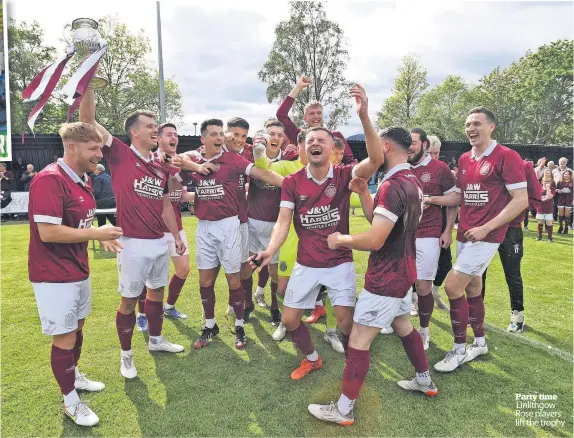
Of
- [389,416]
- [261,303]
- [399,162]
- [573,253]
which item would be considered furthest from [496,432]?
[573,253]

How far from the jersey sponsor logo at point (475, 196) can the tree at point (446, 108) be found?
41493 mm

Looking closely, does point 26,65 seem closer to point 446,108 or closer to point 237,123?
point 237,123

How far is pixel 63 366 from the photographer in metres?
3.15

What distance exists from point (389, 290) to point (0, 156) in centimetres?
2238

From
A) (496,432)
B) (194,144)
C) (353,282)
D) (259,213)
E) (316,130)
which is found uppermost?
(194,144)

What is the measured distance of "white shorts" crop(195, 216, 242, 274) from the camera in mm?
4621

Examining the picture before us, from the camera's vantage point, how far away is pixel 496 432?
3.09 meters

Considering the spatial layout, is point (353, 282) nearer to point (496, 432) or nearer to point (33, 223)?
point (496, 432)

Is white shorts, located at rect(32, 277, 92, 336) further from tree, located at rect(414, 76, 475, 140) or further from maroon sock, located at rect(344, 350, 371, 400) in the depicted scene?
tree, located at rect(414, 76, 475, 140)

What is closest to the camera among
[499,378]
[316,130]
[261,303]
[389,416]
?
[389,416]

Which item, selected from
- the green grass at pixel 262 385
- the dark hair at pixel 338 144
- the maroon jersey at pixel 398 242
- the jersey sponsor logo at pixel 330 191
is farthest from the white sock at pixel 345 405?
the dark hair at pixel 338 144

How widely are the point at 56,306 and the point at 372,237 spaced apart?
2.73 meters

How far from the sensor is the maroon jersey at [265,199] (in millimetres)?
5391

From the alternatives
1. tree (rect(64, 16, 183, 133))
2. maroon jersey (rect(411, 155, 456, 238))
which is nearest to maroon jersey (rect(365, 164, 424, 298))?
maroon jersey (rect(411, 155, 456, 238))
